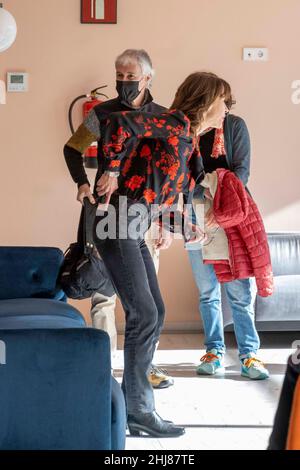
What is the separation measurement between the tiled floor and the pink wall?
116cm

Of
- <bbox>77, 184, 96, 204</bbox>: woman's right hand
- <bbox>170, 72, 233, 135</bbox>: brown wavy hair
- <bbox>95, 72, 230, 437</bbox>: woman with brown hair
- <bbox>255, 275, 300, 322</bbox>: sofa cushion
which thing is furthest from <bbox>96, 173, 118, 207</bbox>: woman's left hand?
<bbox>255, 275, 300, 322</bbox>: sofa cushion

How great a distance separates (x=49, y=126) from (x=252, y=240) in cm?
222

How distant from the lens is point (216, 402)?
3.96 metres

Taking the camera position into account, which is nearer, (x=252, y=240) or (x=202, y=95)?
(x=202, y=95)

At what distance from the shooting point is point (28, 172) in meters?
5.95

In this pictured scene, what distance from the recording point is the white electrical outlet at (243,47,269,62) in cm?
597

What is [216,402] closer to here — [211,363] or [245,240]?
[211,363]

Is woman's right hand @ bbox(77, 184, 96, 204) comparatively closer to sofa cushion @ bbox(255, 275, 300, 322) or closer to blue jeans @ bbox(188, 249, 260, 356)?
blue jeans @ bbox(188, 249, 260, 356)

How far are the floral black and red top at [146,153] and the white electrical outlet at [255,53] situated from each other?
2.94 m

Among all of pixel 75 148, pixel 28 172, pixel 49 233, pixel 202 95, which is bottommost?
pixel 49 233

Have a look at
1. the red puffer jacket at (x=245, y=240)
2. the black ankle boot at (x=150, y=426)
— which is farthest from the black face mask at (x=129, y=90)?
the black ankle boot at (x=150, y=426)

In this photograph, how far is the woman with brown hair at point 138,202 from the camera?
10.2 feet
